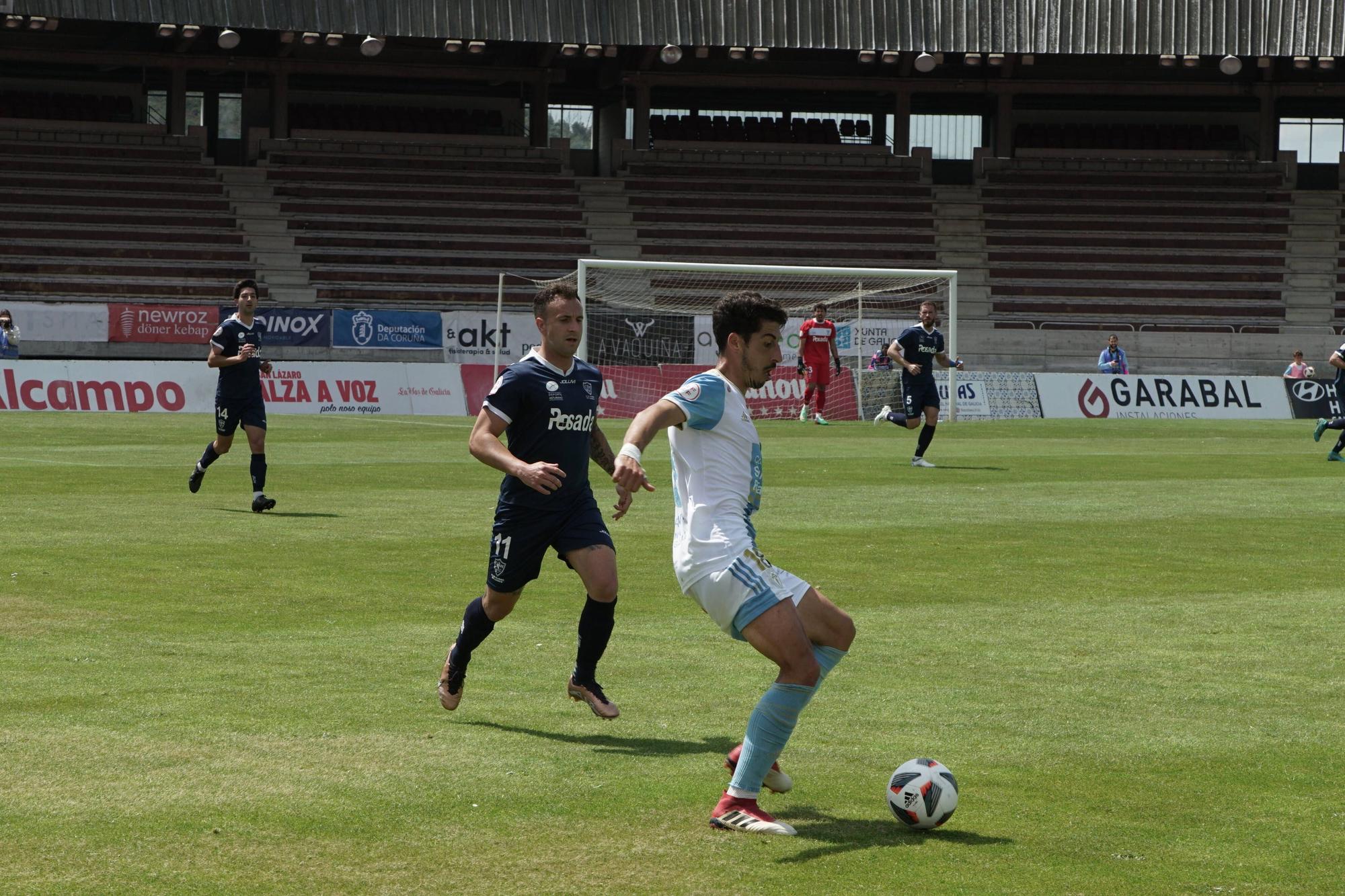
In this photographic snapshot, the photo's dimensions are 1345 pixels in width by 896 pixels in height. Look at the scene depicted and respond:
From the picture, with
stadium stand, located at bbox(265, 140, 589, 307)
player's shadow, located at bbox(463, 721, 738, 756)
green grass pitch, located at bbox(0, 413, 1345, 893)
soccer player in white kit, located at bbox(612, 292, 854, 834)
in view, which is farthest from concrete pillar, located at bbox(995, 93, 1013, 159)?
soccer player in white kit, located at bbox(612, 292, 854, 834)

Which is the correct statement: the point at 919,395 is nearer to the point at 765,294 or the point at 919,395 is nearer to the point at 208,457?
the point at 208,457

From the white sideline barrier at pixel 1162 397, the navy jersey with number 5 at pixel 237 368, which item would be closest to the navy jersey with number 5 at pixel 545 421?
the navy jersey with number 5 at pixel 237 368

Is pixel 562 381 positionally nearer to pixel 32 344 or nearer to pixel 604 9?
pixel 32 344

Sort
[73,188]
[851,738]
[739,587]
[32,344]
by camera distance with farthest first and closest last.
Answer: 1. [73,188]
2. [32,344]
3. [851,738]
4. [739,587]

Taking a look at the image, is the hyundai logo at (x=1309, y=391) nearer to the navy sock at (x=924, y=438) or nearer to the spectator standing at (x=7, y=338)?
the navy sock at (x=924, y=438)

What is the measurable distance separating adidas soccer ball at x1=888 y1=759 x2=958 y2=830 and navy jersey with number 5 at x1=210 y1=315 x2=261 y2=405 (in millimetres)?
10870

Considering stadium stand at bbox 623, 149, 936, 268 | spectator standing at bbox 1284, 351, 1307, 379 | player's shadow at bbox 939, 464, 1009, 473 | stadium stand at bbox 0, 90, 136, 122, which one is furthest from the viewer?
stadium stand at bbox 0, 90, 136, 122

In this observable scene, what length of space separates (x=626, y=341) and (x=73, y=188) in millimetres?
16776

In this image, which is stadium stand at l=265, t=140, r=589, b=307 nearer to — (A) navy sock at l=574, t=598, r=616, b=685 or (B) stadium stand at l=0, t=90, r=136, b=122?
(B) stadium stand at l=0, t=90, r=136, b=122

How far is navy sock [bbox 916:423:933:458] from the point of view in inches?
831

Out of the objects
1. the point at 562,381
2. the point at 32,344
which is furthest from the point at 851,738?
the point at 32,344

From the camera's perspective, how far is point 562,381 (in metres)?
7.33

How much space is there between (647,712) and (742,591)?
1.89 metres

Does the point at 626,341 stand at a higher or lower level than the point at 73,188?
lower
